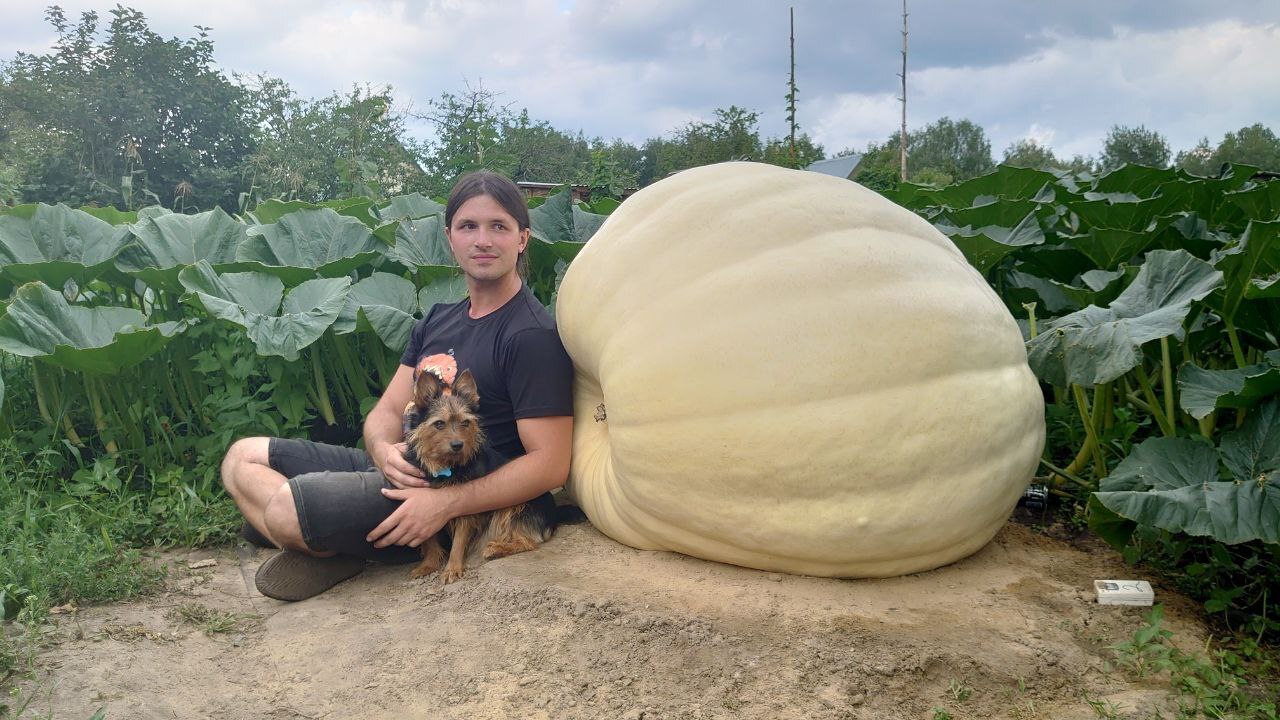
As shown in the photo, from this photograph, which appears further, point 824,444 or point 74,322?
point 74,322

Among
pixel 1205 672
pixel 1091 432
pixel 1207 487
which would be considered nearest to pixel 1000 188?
pixel 1091 432

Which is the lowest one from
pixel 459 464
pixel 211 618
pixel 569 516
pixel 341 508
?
pixel 211 618

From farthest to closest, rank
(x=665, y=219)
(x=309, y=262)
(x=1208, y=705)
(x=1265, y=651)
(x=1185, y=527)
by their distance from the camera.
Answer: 1. (x=309, y=262)
2. (x=665, y=219)
3. (x=1265, y=651)
4. (x=1185, y=527)
5. (x=1208, y=705)

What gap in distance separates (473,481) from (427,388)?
30 centimetres

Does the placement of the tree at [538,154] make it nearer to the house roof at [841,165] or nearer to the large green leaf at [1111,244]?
the house roof at [841,165]

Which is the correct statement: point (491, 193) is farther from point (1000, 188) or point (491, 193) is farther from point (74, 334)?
point (1000, 188)

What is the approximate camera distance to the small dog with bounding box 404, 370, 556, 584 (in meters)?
2.34

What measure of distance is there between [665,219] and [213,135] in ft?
99.7

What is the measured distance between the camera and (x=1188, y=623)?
188 centimetres

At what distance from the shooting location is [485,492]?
2.41 meters

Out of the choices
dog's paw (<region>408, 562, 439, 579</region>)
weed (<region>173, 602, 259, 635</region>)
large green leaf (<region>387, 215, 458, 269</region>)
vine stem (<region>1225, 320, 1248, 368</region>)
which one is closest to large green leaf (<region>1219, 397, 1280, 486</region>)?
vine stem (<region>1225, 320, 1248, 368</region>)

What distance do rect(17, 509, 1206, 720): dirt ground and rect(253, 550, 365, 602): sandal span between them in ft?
0.27

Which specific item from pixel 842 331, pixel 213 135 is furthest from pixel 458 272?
pixel 213 135

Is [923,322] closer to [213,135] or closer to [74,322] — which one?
[74,322]
